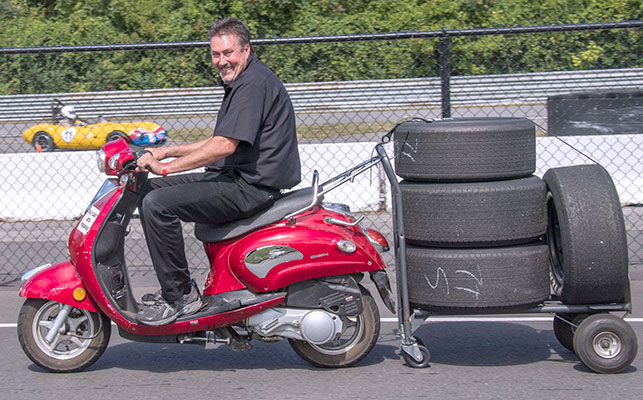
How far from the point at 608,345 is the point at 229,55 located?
265cm

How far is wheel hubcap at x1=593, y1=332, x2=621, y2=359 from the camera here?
4.39m

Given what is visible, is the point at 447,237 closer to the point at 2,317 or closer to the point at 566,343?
the point at 566,343

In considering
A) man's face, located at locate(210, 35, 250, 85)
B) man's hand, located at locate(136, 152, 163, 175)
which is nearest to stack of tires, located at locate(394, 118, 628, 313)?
man's face, located at locate(210, 35, 250, 85)

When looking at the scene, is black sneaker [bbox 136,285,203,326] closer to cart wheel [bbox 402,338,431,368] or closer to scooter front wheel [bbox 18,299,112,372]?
scooter front wheel [bbox 18,299,112,372]

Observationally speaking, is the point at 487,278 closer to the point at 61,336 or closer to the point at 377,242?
the point at 377,242

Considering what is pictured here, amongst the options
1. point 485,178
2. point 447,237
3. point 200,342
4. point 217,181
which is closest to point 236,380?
→ point 200,342

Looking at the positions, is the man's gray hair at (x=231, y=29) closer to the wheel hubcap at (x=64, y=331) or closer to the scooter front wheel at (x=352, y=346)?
the scooter front wheel at (x=352, y=346)

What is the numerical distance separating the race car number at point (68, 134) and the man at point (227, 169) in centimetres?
652

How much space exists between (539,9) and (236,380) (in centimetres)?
1726

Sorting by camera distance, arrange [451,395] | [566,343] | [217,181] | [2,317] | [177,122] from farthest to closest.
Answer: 1. [177,122]
2. [2,317]
3. [566,343]
4. [217,181]
5. [451,395]

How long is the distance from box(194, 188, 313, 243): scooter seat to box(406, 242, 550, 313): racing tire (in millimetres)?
757

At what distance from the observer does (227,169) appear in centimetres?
462

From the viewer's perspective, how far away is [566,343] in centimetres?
482

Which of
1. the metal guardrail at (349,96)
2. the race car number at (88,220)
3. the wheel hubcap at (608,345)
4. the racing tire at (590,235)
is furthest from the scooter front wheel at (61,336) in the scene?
the metal guardrail at (349,96)
